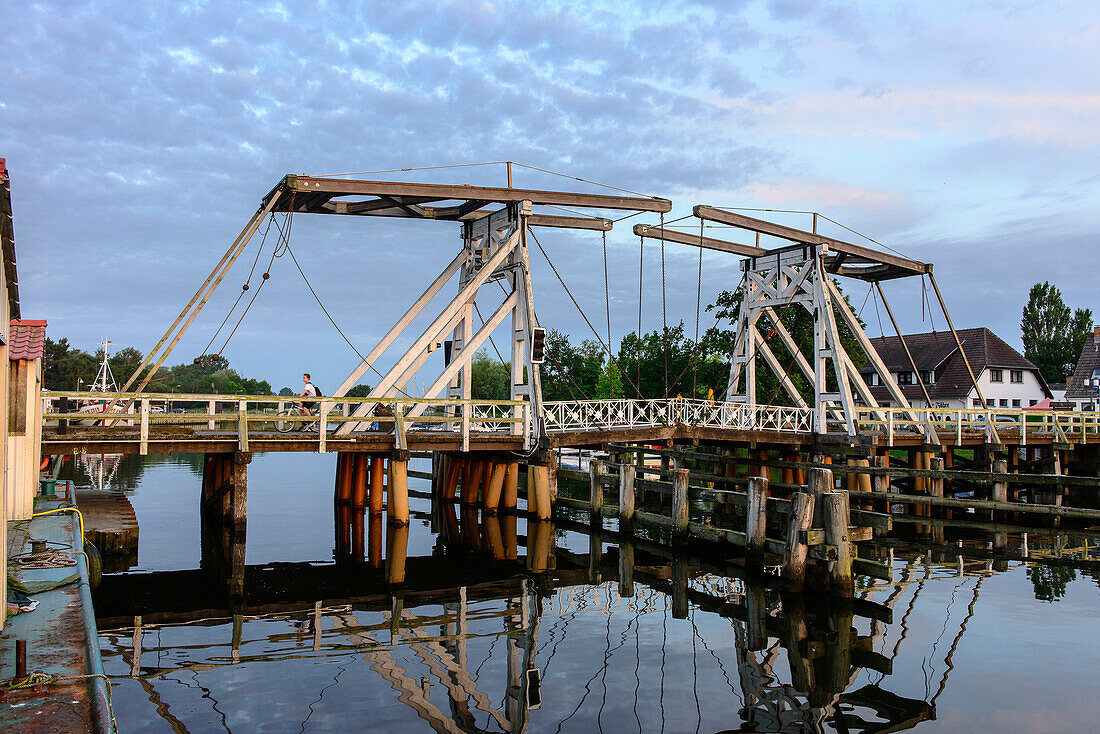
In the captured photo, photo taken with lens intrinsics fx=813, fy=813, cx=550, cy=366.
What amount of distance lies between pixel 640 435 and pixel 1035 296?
226 feet

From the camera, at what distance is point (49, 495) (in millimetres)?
16422

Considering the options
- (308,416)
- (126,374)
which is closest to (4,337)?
(308,416)

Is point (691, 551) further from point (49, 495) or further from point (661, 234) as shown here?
point (49, 495)

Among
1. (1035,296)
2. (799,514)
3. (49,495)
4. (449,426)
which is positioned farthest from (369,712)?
(1035,296)

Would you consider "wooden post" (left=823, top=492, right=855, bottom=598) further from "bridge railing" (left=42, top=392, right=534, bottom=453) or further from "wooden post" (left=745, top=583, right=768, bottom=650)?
"bridge railing" (left=42, top=392, right=534, bottom=453)

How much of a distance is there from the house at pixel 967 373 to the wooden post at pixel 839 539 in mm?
39204

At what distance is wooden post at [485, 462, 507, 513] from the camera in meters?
20.9

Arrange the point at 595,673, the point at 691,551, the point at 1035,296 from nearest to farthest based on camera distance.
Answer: the point at 595,673
the point at 691,551
the point at 1035,296

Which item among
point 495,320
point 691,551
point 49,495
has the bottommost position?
point 691,551

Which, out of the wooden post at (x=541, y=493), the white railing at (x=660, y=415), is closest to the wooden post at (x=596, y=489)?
the wooden post at (x=541, y=493)

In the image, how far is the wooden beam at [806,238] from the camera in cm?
2220

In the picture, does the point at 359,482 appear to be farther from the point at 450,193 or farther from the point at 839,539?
the point at 839,539

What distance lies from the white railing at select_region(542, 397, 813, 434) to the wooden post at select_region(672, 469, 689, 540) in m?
3.50

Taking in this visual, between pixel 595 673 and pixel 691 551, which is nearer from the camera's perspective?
pixel 595 673
